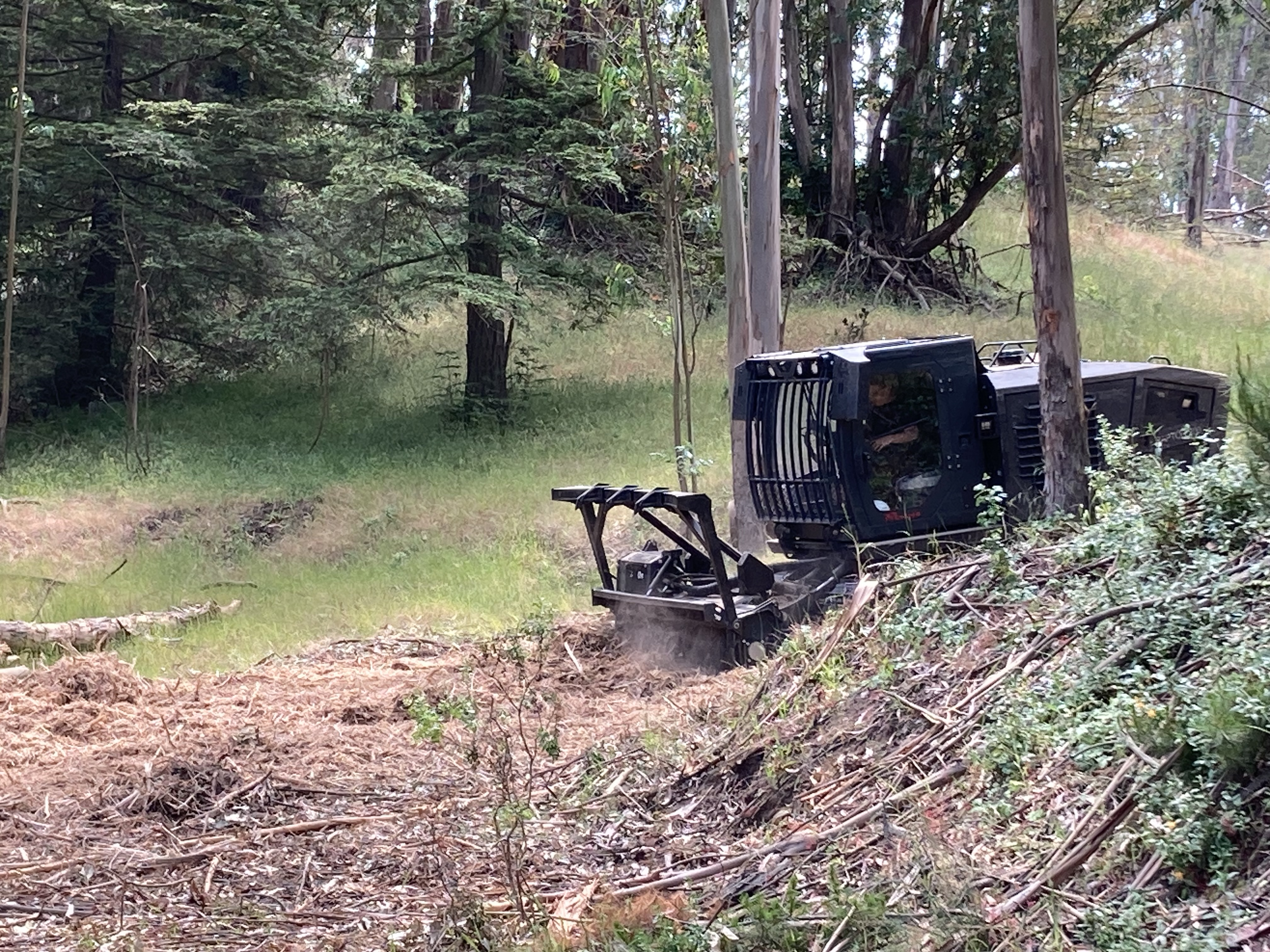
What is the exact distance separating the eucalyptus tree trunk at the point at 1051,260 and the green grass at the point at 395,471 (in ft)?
19.1

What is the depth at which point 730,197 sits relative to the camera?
13.8 metres

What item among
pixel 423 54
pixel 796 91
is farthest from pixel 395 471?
pixel 796 91

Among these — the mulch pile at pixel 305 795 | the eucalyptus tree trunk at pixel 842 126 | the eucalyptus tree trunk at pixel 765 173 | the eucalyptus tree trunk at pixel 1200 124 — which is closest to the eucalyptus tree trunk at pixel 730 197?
the eucalyptus tree trunk at pixel 765 173

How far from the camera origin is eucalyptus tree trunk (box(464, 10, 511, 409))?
20.0m

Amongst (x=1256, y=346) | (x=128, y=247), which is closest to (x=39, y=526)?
(x=128, y=247)

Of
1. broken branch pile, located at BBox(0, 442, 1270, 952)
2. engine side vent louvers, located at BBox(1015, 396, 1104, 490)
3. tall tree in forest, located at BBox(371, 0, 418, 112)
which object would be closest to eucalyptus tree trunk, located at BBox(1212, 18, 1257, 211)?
tall tree in forest, located at BBox(371, 0, 418, 112)

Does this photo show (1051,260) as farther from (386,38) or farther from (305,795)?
(386,38)

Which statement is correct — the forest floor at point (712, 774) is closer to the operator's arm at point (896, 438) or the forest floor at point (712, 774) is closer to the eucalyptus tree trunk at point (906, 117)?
the operator's arm at point (896, 438)

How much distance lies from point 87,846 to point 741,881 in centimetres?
336

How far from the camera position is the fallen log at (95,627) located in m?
11.0

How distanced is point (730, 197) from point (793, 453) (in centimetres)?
547

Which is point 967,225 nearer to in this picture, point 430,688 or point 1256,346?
point 1256,346

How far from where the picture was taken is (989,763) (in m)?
4.44

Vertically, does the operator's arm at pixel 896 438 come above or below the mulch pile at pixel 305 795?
above
